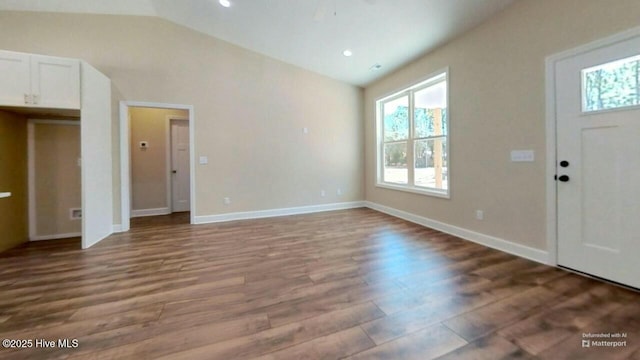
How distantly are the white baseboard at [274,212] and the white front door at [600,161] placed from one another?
12.7 ft

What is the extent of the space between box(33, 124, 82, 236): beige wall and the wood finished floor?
26.1 inches

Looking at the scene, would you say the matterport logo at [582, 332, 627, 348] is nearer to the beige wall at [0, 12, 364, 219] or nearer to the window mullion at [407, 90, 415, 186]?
the window mullion at [407, 90, 415, 186]

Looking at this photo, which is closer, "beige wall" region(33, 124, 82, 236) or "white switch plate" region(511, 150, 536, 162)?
"white switch plate" region(511, 150, 536, 162)

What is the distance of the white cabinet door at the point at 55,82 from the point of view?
10.2 feet

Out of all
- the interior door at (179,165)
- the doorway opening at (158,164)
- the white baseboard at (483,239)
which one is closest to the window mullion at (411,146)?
the white baseboard at (483,239)

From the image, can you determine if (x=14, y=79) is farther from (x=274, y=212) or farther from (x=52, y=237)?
(x=274, y=212)

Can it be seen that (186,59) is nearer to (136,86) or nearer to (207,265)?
(136,86)

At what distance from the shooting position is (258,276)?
8.11 ft

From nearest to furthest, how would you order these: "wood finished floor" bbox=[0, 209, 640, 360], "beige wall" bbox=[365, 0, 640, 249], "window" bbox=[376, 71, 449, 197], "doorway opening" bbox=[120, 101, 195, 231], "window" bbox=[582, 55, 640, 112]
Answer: "wood finished floor" bbox=[0, 209, 640, 360] < "window" bbox=[582, 55, 640, 112] < "beige wall" bbox=[365, 0, 640, 249] < "window" bbox=[376, 71, 449, 197] < "doorway opening" bbox=[120, 101, 195, 231]

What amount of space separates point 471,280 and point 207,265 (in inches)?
103

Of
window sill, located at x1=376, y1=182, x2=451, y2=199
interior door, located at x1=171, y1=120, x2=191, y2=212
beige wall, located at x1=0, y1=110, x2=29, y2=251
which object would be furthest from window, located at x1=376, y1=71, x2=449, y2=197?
beige wall, located at x1=0, y1=110, x2=29, y2=251

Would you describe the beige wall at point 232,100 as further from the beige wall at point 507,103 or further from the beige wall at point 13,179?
the beige wall at point 507,103

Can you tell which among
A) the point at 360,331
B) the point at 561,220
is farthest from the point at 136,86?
the point at 561,220

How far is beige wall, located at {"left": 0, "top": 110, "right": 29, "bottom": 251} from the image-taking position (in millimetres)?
3311
